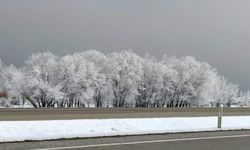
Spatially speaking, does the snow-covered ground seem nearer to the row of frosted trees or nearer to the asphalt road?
the asphalt road

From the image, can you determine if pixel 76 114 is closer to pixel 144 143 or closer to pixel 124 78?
pixel 144 143

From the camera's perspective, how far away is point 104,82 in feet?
284

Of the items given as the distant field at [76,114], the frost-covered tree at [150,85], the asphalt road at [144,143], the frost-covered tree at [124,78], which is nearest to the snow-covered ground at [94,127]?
the asphalt road at [144,143]

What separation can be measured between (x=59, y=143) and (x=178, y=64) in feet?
287

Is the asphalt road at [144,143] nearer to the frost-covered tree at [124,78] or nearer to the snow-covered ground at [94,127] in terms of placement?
the snow-covered ground at [94,127]

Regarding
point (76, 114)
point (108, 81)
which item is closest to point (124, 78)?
point (108, 81)

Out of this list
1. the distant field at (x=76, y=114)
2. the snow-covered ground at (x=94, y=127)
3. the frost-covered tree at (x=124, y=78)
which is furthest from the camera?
the frost-covered tree at (x=124, y=78)

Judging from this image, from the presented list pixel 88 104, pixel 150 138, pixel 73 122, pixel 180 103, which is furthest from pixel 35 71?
pixel 150 138

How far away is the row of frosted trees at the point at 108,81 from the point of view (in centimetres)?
8056

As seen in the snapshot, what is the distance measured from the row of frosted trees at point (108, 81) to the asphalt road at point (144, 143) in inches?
2505

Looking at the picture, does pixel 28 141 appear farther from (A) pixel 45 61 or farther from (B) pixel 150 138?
(A) pixel 45 61

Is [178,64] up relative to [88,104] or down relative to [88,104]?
up

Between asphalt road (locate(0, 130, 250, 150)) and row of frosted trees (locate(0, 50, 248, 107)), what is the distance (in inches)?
2505

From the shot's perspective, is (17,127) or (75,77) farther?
(75,77)
